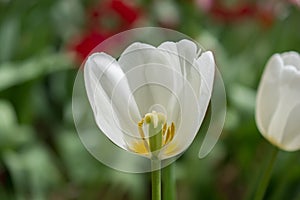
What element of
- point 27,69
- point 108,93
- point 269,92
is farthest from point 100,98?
point 27,69

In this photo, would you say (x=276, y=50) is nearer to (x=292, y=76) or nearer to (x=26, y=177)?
(x=26, y=177)

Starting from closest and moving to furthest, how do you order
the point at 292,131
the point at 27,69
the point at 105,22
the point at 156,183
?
the point at 156,183 < the point at 292,131 < the point at 27,69 < the point at 105,22

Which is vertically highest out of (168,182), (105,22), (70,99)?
(168,182)

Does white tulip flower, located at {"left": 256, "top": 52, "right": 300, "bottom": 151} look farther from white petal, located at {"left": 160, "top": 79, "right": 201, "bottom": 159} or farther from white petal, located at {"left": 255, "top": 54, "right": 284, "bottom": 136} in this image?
white petal, located at {"left": 160, "top": 79, "right": 201, "bottom": 159}

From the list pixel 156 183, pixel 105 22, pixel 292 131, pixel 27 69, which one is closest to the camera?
pixel 156 183

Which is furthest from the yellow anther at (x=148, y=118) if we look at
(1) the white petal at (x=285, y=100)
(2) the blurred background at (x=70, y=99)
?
(2) the blurred background at (x=70, y=99)

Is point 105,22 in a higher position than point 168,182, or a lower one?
lower

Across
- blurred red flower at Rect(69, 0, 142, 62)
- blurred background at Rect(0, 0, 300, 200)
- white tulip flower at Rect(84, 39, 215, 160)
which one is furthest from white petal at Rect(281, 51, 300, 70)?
blurred red flower at Rect(69, 0, 142, 62)

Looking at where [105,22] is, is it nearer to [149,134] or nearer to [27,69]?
[27,69]

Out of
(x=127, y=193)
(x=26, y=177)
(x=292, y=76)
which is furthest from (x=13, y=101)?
(x=292, y=76)
